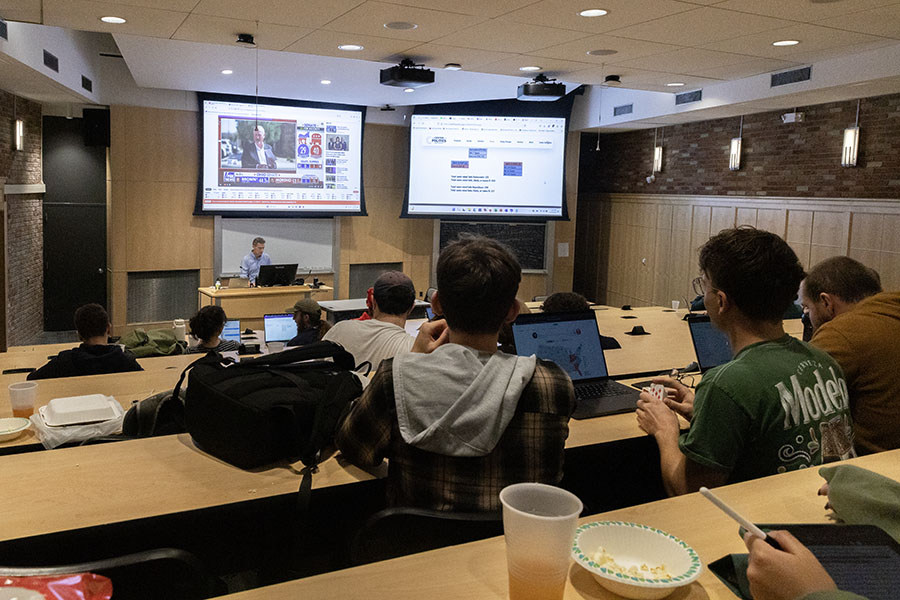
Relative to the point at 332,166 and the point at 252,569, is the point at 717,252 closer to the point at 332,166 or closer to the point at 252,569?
the point at 252,569

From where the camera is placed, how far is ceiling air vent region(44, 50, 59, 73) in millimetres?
6227

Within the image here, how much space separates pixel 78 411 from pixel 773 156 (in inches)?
298

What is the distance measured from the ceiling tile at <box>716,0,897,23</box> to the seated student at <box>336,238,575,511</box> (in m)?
3.30

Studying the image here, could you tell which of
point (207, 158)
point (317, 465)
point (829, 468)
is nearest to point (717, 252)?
point (829, 468)

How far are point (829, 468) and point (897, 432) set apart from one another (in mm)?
1092

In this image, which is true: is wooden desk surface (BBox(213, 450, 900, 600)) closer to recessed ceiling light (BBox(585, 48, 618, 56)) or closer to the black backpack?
the black backpack

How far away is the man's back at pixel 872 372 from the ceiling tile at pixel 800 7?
2567 millimetres

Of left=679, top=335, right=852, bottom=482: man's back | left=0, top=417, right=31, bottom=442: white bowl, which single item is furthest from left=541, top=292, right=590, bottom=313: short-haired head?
left=0, top=417, right=31, bottom=442: white bowl

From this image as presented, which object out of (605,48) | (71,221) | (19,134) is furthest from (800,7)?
(71,221)

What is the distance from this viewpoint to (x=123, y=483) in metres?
1.67

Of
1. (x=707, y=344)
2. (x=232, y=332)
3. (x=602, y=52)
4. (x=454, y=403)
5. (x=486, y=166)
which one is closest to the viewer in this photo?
(x=454, y=403)

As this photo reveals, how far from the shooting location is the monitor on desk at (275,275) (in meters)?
8.43

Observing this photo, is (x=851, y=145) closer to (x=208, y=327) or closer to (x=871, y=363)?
(x=871, y=363)

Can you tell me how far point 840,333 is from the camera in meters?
2.23
